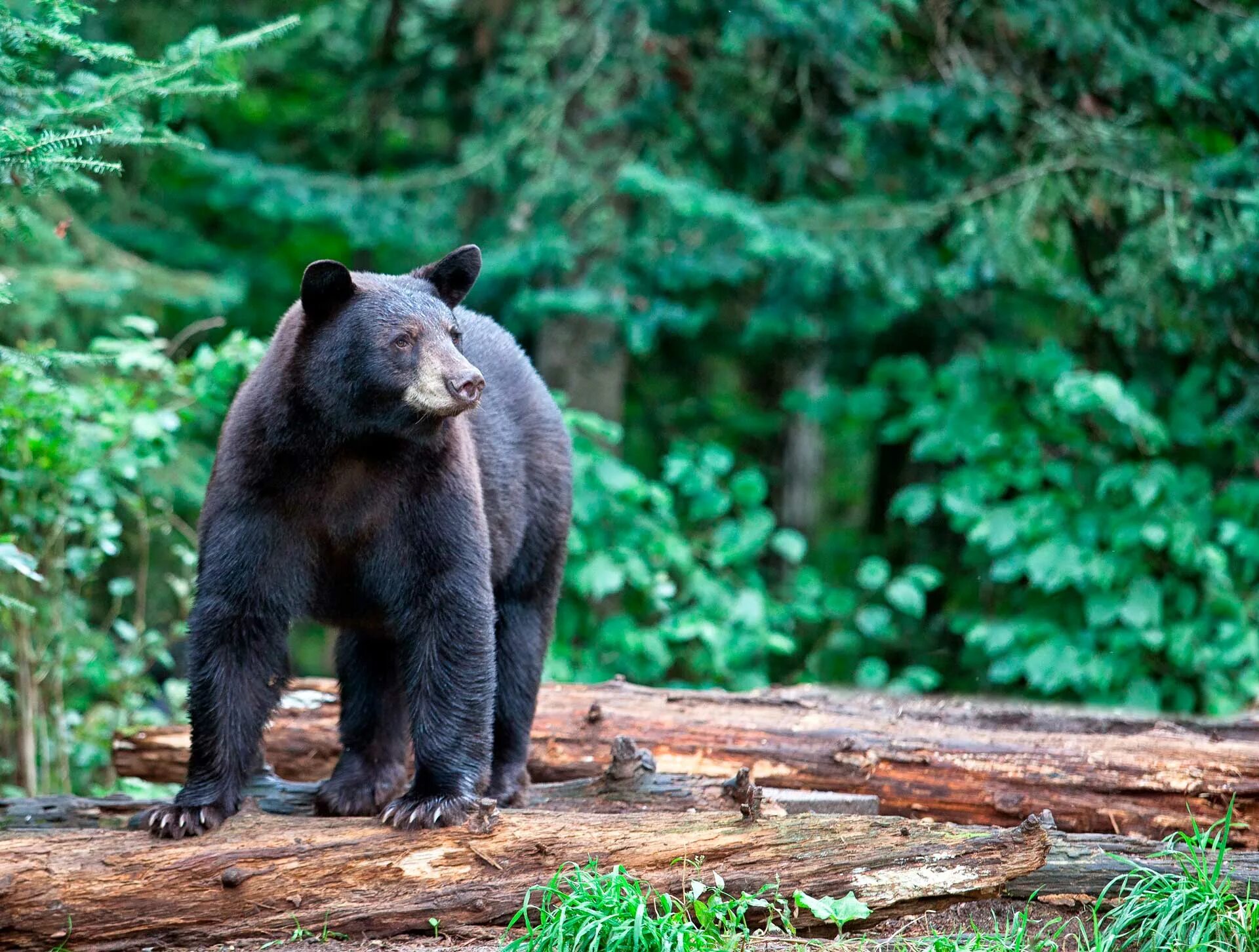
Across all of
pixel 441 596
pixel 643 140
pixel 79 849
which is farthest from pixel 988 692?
Answer: pixel 79 849

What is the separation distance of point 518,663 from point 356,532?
47.8 inches

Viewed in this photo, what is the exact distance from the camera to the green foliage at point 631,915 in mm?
3689

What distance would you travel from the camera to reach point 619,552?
837 centimetres

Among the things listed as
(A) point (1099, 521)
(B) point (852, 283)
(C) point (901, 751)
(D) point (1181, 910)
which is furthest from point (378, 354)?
(A) point (1099, 521)

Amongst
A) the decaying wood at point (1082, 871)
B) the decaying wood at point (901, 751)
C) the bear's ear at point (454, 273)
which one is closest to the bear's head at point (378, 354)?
the bear's ear at point (454, 273)

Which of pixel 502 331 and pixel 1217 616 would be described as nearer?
pixel 502 331

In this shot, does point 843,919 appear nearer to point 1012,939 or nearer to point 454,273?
point 1012,939

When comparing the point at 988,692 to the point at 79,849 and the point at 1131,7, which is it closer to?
the point at 1131,7

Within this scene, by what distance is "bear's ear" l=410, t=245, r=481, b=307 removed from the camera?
4621 mm

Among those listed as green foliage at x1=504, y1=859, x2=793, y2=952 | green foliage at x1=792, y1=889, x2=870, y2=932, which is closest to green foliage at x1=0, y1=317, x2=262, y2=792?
green foliage at x1=504, y1=859, x2=793, y2=952

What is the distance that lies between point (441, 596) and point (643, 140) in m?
5.65

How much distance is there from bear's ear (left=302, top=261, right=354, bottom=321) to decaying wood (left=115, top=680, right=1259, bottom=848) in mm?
2313

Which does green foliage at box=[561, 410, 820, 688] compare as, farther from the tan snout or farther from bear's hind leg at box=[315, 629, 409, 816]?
the tan snout

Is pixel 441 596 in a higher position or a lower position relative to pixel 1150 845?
higher
